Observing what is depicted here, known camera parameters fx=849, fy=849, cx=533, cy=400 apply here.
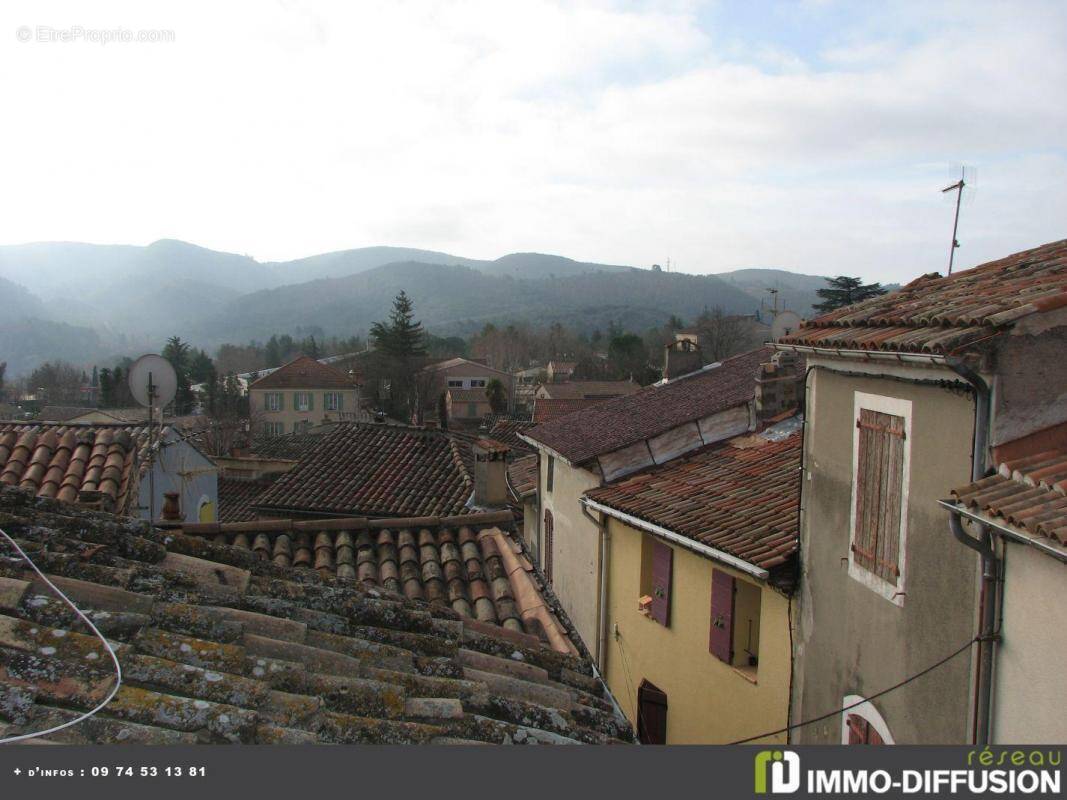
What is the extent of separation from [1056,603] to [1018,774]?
0.89 m

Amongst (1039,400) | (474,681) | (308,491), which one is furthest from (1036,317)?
(308,491)

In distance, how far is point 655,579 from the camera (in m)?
11.6

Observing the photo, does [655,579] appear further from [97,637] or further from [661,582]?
[97,637]

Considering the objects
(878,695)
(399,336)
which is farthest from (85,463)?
(399,336)

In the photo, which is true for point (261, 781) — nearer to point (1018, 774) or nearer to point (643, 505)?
point (1018, 774)

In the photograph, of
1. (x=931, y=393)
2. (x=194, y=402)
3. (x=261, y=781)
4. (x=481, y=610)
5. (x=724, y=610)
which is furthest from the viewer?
(x=194, y=402)

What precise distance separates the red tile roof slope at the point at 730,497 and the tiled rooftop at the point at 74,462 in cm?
639

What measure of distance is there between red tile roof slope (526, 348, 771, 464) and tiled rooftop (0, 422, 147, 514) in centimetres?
667

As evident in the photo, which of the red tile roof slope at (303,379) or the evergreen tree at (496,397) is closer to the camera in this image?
the red tile roof slope at (303,379)

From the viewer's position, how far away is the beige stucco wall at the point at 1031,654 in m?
4.41

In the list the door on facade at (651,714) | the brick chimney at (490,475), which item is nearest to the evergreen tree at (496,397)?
the brick chimney at (490,475)

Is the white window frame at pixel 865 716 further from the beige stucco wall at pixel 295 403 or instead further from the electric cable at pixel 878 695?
the beige stucco wall at pixel 295 403

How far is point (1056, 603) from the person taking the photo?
14.5 feet

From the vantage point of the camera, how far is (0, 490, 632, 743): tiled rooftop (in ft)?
9.46
